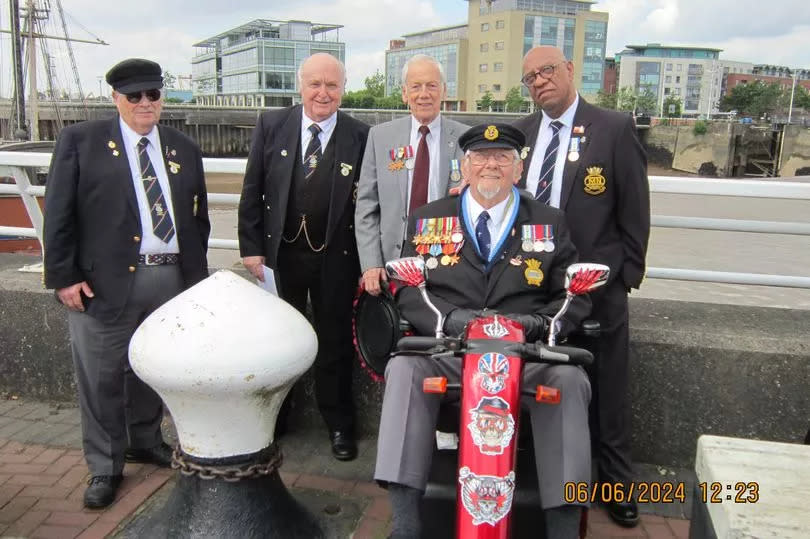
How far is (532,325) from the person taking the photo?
2.58 meters

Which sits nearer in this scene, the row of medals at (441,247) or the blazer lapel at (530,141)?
the row of medals at (441,247)

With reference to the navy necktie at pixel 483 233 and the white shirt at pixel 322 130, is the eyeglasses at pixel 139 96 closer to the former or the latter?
the white shirt at pixel 322 130

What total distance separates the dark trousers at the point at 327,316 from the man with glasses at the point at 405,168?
0.91 feet

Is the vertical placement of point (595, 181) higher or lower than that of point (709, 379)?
higher

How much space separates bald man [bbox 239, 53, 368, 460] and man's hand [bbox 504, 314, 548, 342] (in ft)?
3.98

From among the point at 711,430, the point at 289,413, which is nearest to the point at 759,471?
the point at 711,430

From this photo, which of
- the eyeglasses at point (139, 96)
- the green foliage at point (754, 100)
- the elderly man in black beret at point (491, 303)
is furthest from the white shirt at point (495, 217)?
the green foliage at point (754, 100)

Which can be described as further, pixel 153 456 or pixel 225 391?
pixel 153 456

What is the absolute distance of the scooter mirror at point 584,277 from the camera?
8.04ft

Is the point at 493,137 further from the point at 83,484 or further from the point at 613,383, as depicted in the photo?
the point at 83,484

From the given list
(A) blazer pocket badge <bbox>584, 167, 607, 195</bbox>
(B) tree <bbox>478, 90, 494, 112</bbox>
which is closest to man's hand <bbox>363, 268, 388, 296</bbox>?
(A) blazer pocket badge <bbox>584, 167, 607, 195</bbox>

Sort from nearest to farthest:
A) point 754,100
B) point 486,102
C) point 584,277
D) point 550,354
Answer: point 550,354 < point 584,277 < point 754,100 < point 486,102

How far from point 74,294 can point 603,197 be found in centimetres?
243

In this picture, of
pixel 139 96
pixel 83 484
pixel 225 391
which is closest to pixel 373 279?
pixel 225 391
